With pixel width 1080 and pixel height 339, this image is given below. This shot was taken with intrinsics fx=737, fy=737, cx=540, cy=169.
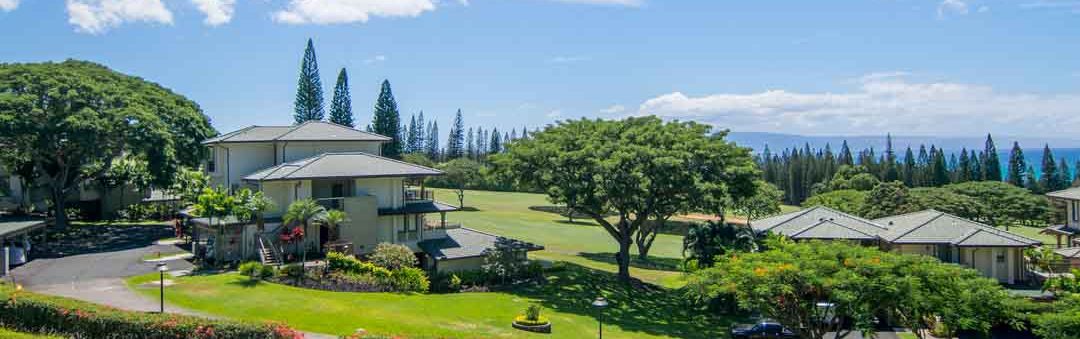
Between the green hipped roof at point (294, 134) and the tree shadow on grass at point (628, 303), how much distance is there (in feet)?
49.6

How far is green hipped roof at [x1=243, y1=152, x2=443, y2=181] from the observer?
3647cm

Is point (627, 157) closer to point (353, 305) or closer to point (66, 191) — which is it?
point (353, 305)

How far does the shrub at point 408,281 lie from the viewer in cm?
3212

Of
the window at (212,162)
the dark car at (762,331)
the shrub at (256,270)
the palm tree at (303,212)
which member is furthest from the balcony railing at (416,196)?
the dark car at (762,331)

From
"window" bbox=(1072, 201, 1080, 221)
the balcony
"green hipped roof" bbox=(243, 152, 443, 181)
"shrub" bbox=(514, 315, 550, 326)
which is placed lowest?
"shrub" bbox=(514, 315, 550, 326)

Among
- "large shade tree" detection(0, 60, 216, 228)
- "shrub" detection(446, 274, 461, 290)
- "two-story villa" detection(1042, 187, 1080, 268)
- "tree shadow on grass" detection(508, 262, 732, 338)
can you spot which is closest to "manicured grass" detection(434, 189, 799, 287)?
"tree shadow on grass" detection(508, 262, 732, 338)

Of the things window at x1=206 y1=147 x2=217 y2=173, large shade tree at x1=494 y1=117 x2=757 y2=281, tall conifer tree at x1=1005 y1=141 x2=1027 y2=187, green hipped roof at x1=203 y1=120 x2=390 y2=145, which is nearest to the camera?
large shade tree at x1=494 y1=117 x2=757 y2=281

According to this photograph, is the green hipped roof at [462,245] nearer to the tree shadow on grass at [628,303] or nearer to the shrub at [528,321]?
the tree shadow on grass at [628,303]

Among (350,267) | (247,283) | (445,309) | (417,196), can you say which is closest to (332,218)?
(350,267)

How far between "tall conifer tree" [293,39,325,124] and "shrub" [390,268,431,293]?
53.7 m

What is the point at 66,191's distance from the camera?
44.2 m

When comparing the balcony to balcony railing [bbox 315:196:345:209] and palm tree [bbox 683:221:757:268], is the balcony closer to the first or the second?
balcony railing [bbox 315:196:345:209]

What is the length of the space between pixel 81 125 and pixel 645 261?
33.7 meters

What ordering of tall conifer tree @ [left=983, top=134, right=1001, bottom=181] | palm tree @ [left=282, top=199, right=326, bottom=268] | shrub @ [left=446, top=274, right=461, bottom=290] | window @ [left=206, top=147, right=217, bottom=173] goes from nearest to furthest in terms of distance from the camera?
palm tree @ [left=282, top=199, right=326, bottom=268] < shrub @ [left=446, top=274, right=461, bottom=290] < window @ [left=206, top=147, right=217, bottom=173] < tall conifer tree @ [left=983, top=134, right=1001, bottom=181]
